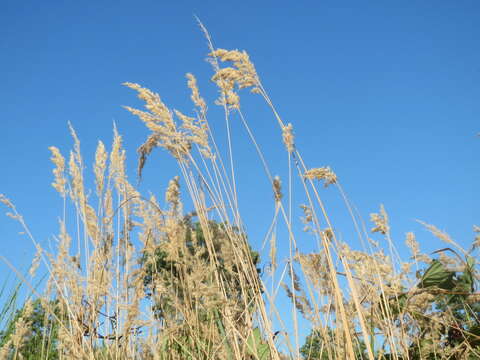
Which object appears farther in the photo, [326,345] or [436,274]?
[436,274]

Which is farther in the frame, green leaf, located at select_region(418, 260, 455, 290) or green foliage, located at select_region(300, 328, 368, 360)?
green leaf, located at select_region(418, 260, 455, 290)

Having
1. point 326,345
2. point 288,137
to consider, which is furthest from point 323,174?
point 326,345

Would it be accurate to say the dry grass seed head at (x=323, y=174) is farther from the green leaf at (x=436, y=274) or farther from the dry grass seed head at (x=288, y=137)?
the green leaf at (x=436, y=274)

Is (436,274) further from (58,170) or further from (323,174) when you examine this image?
(58,170)

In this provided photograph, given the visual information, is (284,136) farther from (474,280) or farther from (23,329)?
(23,329)

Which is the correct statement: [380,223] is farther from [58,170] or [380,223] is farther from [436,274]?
[58,170]

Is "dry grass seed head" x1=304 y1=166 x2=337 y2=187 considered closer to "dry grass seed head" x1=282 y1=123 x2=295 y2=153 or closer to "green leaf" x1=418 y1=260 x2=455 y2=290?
"dry grass seed head" x1=282 y1=123 x2=295 y2=153

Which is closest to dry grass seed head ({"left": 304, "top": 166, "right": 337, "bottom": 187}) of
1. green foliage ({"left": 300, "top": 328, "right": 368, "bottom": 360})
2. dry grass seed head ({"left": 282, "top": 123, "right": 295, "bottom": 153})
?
dry grass seed head ({"left": 282, "top": 123, "right": 295, "bottom": 153})

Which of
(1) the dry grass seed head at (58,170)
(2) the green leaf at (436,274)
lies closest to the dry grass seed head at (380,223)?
(2) the green leaf at (436,274)

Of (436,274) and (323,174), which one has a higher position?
(323,174)

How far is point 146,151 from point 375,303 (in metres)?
1.40

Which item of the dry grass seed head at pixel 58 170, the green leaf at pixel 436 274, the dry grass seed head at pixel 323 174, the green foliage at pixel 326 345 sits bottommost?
the green foliage at pixel 326 345

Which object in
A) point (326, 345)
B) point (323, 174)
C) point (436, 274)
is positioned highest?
point (323, 174)

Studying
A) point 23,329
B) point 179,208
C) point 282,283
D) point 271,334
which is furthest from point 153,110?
point 23,329
